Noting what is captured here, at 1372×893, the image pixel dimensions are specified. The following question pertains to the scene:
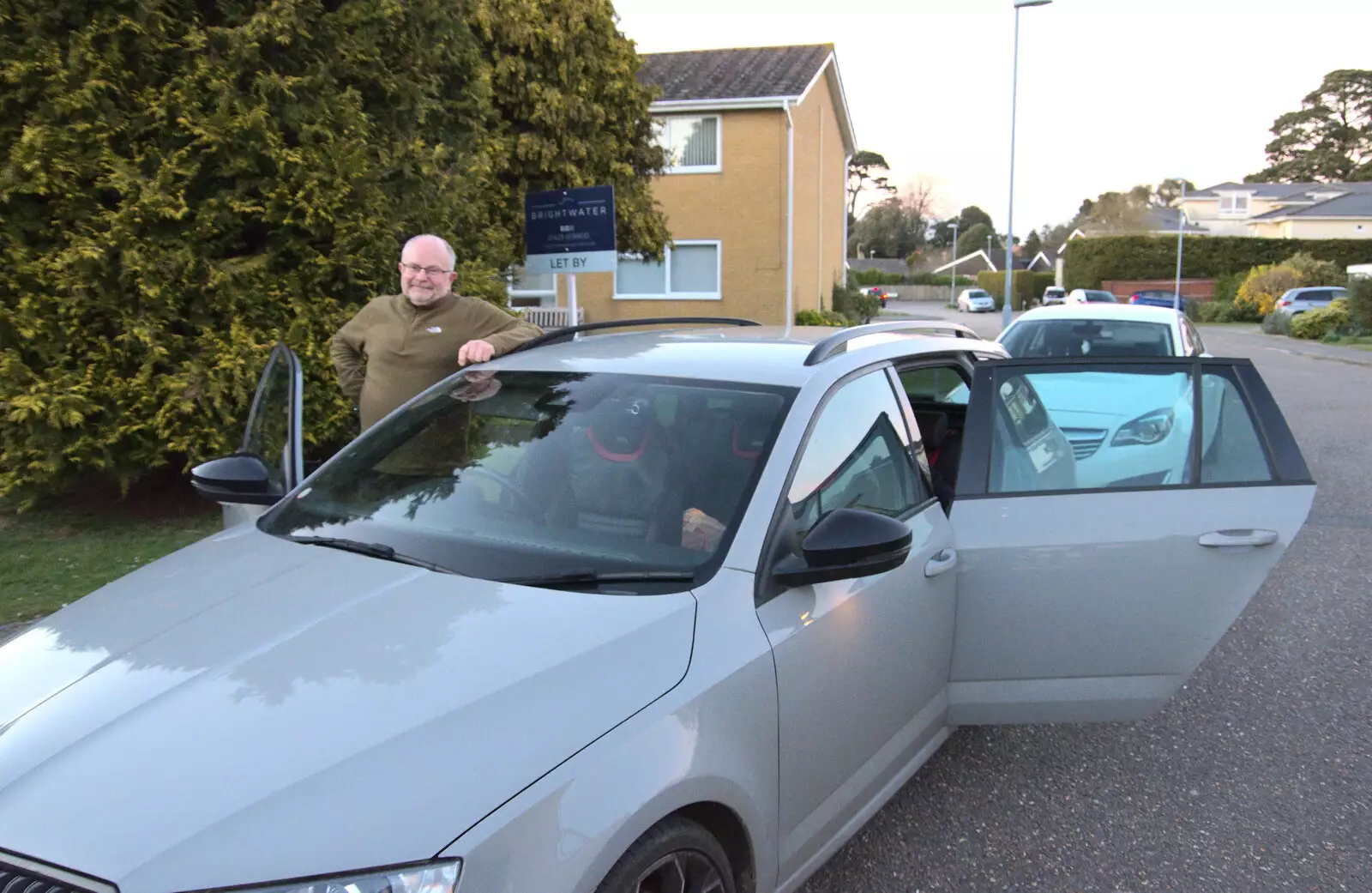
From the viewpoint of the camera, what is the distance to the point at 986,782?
3.84m

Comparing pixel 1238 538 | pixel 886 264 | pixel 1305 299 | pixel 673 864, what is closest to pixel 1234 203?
pixel 886 264

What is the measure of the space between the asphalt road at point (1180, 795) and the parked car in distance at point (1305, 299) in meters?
36.6

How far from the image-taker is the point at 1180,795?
147 inches

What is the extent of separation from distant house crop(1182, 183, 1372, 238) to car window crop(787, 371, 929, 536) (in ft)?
229

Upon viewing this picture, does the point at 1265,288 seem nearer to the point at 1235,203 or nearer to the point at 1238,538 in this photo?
the point at 1235,203

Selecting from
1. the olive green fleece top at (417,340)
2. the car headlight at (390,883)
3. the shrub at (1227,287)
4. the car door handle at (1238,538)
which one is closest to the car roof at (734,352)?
the olive green fleece top at (417,340)

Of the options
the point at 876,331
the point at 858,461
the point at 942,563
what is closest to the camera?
the point at 858,461

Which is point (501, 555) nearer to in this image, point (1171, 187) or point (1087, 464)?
A: point (1087, 464)

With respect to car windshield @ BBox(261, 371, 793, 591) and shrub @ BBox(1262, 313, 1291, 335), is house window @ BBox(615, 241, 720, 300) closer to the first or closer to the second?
car windshield @ BBox(261, 371, 793, 591)

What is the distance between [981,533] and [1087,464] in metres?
0.68

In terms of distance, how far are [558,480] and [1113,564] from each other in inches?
70.7

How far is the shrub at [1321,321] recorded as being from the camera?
108 ft

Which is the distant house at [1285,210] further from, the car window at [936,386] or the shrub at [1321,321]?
the car window at [936,386]

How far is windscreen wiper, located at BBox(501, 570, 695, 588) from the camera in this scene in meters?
2.46
